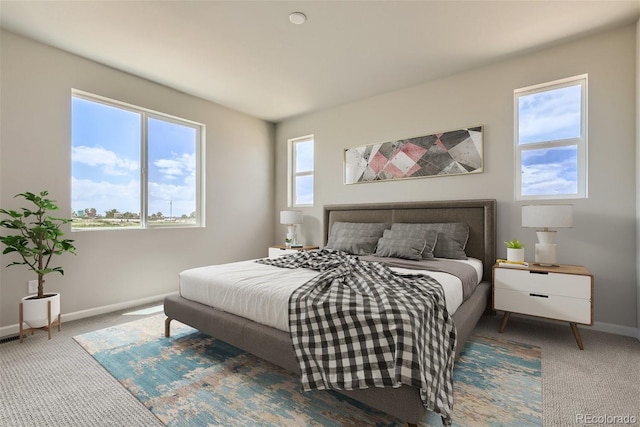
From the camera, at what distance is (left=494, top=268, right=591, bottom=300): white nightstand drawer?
7.55ft

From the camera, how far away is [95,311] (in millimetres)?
3111

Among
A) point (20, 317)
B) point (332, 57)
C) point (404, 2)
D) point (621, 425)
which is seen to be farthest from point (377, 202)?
point (20, 317)

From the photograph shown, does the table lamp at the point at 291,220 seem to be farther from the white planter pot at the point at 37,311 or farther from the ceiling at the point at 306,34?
the white planter pot at the point at 37,311

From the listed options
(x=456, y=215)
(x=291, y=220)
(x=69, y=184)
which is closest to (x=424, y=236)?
(x=456, y=215)

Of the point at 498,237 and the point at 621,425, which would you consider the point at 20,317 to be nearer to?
the point at 621,425

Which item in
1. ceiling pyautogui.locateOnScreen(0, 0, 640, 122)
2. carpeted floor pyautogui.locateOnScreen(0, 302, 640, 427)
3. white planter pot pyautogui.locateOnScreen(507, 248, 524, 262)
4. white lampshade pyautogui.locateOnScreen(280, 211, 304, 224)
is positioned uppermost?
ceiling pyautogui.locateOnScreen(0, 0, 640, 122)

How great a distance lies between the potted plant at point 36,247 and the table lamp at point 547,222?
411 cm

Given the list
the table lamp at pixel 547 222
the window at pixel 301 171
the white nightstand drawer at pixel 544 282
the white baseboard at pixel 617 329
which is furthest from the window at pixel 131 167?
the white baseboard at pixel 617 329

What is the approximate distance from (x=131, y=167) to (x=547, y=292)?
176 inches

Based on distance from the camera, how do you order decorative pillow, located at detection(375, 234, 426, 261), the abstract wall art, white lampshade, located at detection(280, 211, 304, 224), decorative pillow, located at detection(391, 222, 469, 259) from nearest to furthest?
decorative pillow, located at detection(375, 234, 426, 261) → decorative pillow, located at detection(391, 222, 469, 259) → the abstract wall art → white lampshade, located at detection(280, 211, 304, 224)

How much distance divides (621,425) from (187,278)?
9.39ft

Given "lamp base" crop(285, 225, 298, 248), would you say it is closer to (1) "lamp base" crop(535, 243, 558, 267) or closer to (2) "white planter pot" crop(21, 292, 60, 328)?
(2) "white planter pot" crop(21, 292, 60, 328)

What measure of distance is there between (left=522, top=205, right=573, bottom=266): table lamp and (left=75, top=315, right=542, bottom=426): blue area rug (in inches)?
32.6

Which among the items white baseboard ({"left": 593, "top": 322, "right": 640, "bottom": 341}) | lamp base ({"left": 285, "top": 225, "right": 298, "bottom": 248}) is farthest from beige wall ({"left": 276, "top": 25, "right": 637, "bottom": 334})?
lamp base ({"left": 285, "top": 225, "right": 298, "bottom": 248})
